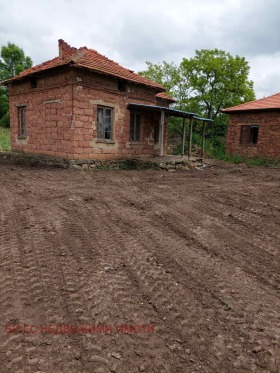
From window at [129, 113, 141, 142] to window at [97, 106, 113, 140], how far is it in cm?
132

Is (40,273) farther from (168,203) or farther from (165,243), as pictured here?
(168,203)

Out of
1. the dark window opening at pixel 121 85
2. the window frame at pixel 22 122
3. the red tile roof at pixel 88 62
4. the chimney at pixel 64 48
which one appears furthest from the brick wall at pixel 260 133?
the window frame at pixel 22 122

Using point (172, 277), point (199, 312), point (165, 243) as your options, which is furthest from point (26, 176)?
point (199, 312)

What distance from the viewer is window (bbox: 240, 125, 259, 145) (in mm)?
17875

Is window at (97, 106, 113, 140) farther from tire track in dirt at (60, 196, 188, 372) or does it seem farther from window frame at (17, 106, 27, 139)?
tire track in dirt at (60, 196, 188, 372)

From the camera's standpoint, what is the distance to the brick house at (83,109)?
10.5 m

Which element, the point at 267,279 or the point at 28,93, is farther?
the point at 28,93

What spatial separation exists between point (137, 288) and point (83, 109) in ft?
30.5

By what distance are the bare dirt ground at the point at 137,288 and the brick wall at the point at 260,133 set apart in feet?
41.8

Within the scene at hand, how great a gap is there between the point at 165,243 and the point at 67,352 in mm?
2095

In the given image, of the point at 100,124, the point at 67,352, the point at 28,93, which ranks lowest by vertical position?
the point at 67,352

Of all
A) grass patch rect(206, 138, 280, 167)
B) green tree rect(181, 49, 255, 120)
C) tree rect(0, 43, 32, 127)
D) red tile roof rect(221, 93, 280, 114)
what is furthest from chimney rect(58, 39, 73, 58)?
tree rect(0, 43, 32, 127)

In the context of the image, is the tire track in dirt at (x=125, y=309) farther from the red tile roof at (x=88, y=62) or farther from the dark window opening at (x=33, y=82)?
the dark window opening at (x=33, y=82)

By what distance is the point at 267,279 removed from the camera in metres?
2.91
